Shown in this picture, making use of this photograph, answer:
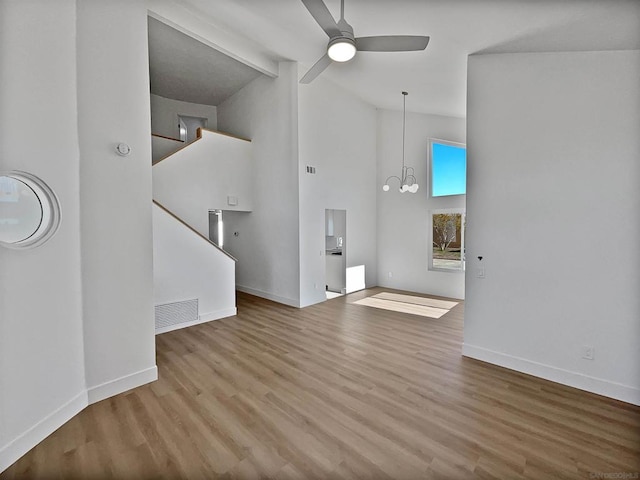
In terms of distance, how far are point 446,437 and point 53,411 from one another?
9.31 feet

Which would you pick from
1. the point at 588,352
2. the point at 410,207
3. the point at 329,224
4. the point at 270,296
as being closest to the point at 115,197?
the point at 270,296

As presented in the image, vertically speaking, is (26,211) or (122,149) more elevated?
(122,149)

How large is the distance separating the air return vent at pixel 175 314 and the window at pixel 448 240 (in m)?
4.80

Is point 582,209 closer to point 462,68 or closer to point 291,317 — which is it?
point 462,68

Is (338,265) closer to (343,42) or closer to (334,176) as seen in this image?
(334,176)

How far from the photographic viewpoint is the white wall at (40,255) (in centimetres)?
184

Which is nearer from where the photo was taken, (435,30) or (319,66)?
(435,30)

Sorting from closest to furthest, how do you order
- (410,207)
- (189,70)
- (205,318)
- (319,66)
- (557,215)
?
(557,215) → (319,66) → (205,318) → (189,70) → (410,207)

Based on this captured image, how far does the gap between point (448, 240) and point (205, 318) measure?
16.4 ft

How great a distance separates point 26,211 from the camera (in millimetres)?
2016

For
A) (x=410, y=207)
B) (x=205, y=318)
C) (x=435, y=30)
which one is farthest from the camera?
(x=410, y=207)

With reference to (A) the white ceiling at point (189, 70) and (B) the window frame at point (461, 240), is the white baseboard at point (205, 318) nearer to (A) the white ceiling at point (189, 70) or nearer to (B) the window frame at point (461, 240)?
(B) the window frame at point (461, 240)

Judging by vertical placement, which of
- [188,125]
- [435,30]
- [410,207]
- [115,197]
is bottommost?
[115,197]

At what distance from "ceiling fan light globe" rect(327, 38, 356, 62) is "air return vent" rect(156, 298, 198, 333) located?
3.80 metres
